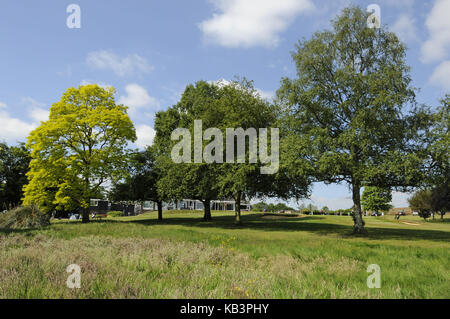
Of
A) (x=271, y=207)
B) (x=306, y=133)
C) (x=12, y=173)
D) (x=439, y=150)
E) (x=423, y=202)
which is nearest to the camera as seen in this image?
(x=439, y=150)

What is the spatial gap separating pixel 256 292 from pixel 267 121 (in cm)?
2827

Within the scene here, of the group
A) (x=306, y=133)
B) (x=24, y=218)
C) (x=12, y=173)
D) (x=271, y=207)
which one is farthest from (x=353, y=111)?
(x=271, y=207)

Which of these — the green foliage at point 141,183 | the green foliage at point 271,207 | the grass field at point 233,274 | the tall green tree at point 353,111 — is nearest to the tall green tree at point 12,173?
the green foliage at point 141,183

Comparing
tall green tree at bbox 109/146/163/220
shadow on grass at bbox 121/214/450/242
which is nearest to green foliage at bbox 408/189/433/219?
shadow on grass at bbox 121/214/450/242

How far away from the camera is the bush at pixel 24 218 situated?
21.2 m

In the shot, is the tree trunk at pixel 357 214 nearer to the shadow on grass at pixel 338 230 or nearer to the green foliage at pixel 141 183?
the shadow on grass at pixel 338 230

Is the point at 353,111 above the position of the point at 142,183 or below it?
above

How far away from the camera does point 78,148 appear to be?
103 feet

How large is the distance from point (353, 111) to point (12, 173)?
53.7 metres

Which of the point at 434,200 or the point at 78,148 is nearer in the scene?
the point at 78,148

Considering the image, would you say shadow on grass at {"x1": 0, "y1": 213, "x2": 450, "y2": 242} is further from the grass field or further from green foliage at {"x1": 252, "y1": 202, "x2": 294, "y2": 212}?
green foliage at {"x1": 252, "y1": 202, "x2": 294, "y2": 212}

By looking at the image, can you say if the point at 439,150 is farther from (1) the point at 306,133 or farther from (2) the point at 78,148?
(2) the point at 78,148

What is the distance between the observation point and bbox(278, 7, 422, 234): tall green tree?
21453mm

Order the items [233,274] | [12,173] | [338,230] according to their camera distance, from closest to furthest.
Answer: [233,274] < [338,230] < [12,173]
